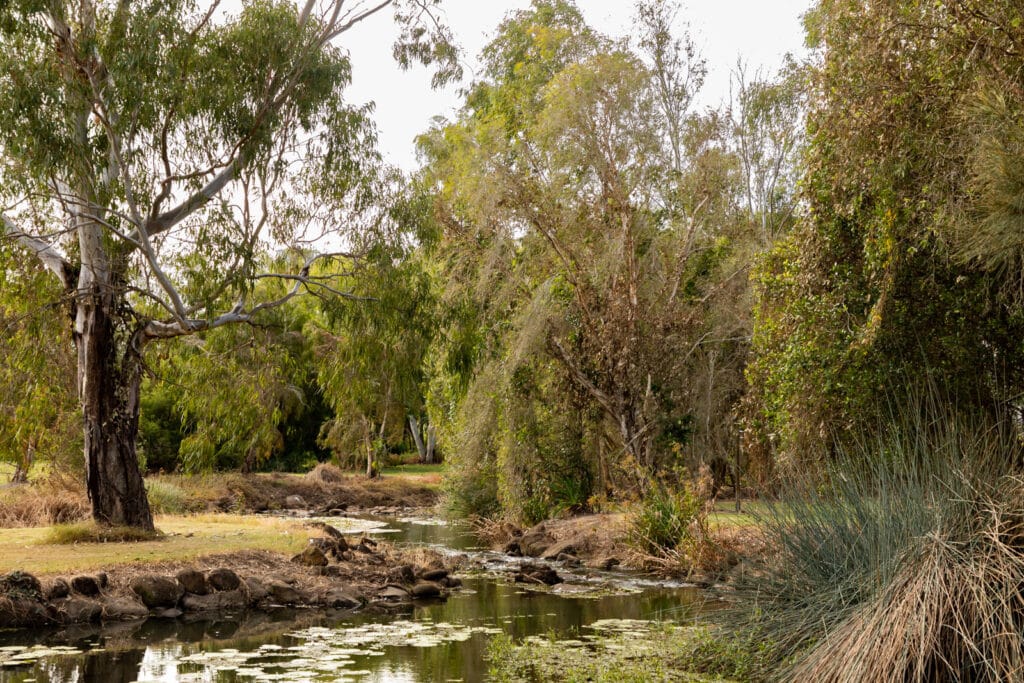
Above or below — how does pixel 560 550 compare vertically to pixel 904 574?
below

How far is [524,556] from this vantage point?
17.6m

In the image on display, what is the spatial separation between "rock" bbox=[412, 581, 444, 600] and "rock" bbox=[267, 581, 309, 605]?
56.6 inches

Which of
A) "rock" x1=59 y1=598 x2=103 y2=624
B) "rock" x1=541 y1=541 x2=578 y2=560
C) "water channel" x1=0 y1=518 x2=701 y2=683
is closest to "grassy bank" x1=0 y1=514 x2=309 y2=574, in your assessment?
"rock" x1=59 y1=598 x2=103 y2=624

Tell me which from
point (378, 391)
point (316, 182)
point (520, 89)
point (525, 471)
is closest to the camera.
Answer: point (316, 182)

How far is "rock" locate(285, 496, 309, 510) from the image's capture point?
28125mm

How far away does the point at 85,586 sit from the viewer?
35.9ft

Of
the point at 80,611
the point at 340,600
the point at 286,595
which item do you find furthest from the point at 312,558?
the point at 80,611

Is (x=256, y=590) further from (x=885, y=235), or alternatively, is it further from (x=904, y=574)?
(x=904, y=574)

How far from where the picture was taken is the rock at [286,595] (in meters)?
12.2

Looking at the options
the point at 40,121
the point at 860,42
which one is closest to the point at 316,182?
the point at 40,121

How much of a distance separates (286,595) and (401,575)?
1.87 metres

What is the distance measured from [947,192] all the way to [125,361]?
11.3m

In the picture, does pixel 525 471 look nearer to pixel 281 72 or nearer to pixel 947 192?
pixel 281 72

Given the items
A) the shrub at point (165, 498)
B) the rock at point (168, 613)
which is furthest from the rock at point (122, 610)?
the shrub at point (165, 498)
